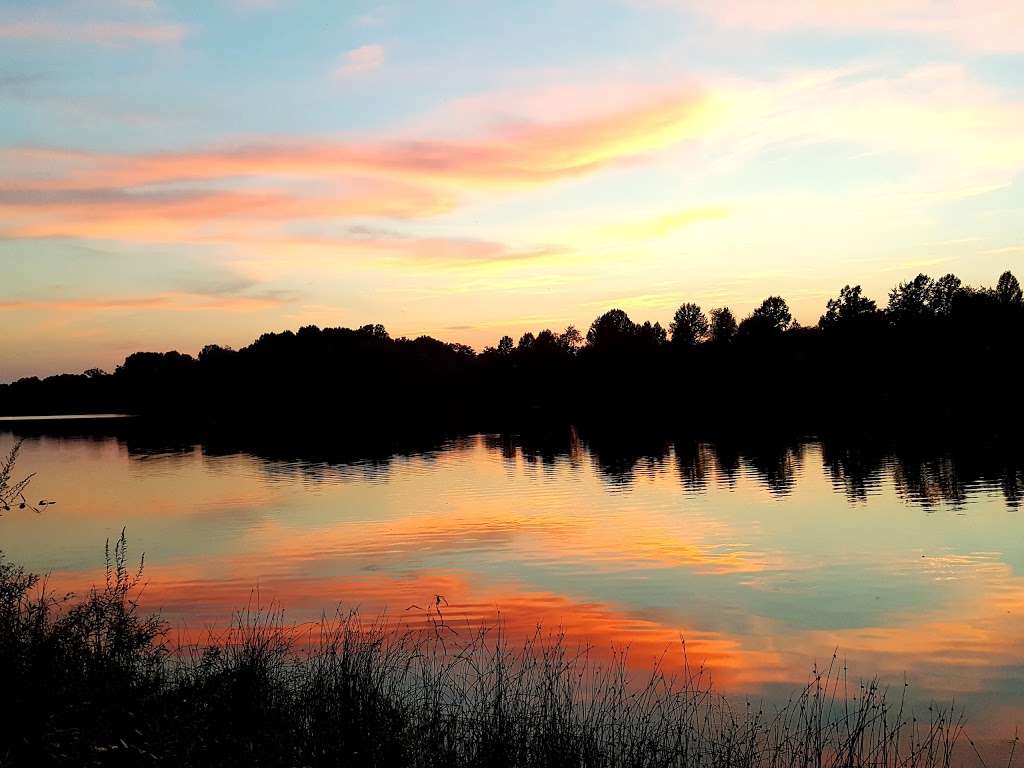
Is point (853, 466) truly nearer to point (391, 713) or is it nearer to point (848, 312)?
point (391, 713)

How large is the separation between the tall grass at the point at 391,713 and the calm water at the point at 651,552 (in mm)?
1770

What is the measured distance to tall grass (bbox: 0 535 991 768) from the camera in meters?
10.9

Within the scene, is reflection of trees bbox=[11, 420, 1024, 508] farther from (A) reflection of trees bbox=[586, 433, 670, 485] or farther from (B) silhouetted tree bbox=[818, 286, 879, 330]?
(B) silhouetted tree bbox=[818, 286, 879, 330]

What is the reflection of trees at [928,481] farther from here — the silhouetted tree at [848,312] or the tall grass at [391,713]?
the silhouetted tree at [848,312]

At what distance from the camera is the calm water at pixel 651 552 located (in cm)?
2138

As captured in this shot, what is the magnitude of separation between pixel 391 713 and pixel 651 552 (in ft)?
72.0

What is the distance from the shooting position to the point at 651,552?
3450 cm

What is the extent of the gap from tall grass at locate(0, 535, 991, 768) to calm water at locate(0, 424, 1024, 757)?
1.77m

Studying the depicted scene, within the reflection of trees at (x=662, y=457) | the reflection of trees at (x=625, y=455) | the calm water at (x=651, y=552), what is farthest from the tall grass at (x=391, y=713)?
the reflection of trees at (x=625, y=455)

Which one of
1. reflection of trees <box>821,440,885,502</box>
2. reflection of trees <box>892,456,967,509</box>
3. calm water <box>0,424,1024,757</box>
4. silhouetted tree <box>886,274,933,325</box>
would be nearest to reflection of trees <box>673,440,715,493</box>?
calm water <box>0,424,1024,757</box>

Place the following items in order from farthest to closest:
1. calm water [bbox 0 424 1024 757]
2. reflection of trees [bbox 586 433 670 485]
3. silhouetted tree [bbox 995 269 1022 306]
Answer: silhouetted tree [bbox 995 269 1022 306] < reflection of trees [bbox 586 433 670 485] < calm water [bbox 0 424 1024 757]

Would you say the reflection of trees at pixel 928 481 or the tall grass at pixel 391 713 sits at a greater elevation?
the tall grass at pixel 391 713

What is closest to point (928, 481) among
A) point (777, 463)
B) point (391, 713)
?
point (777, 463)

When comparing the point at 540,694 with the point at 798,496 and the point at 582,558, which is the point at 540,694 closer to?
the point at 582,558
